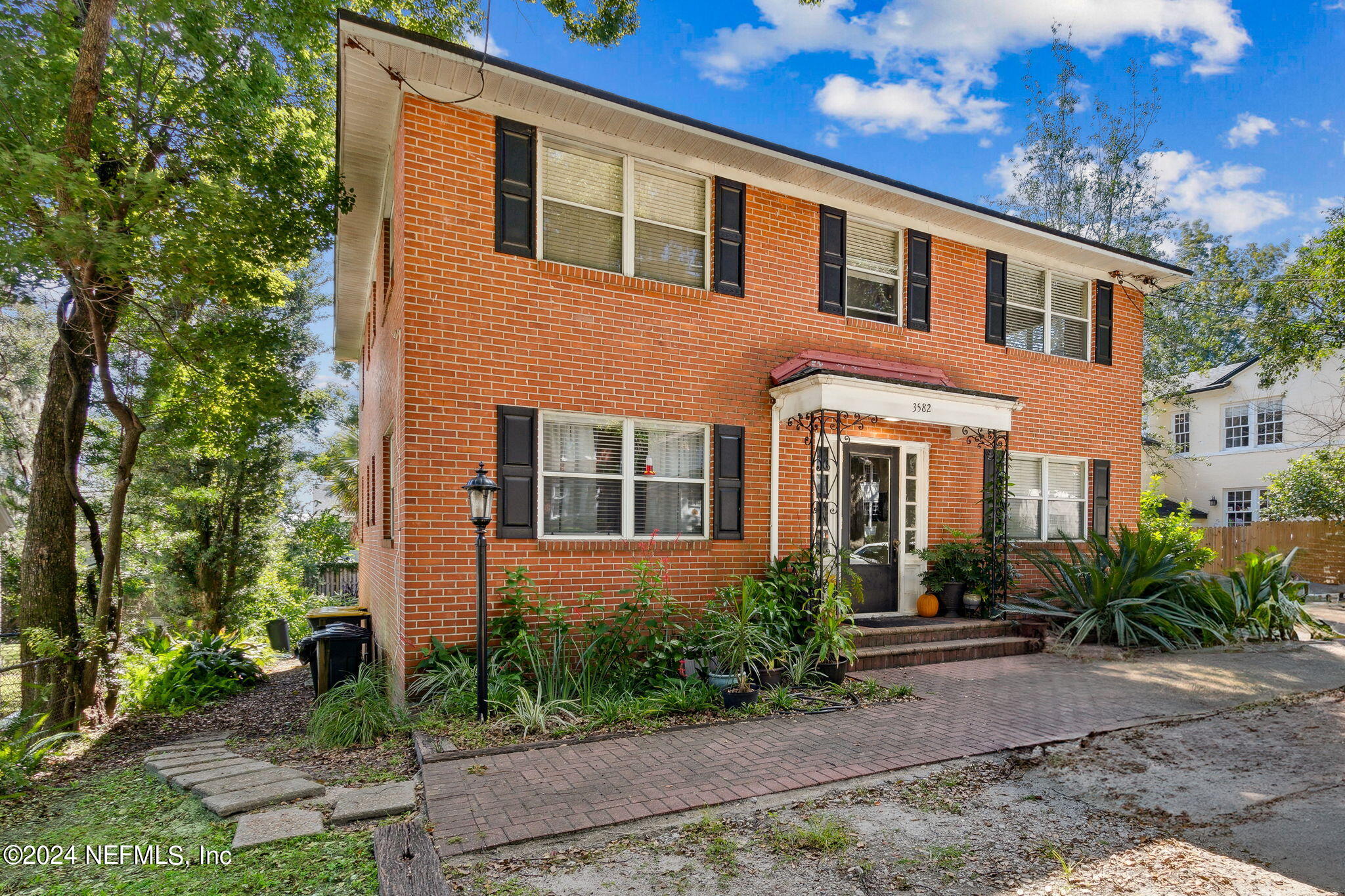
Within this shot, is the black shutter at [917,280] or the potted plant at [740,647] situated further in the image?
the black shutter at [917,280]

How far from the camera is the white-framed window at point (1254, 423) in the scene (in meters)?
21.6

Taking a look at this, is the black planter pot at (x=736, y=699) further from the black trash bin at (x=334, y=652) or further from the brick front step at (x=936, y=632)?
the black trash bin at (x=334, y=652)

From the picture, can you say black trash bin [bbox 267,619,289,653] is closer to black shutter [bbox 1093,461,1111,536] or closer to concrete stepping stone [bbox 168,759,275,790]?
concrete stepping stone [bbox 168,759,275,790]

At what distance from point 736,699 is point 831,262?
5.45 m

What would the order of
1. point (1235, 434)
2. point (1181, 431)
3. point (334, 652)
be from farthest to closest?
point (1181, 431), point (1235, 434), point (334, 652)

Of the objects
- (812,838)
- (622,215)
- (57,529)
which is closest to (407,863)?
(812,838)

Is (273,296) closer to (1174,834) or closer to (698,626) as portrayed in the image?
(698,626)

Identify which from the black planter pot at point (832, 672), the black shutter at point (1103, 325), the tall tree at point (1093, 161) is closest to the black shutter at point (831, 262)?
the black planter pot at point (832, 672)

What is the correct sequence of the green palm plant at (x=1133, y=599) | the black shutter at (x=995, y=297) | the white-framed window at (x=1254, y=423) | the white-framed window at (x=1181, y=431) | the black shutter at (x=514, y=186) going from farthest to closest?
the white-framed window at (x=1181, y=431)
the white-framed window at (x=1254, y=423)
the black shutter at (x=995, y=297)
the green palm plant at (x=1133, y=599)
the black shutter at (x=514, y=186)

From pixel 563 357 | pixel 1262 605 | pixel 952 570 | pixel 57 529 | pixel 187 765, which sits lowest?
pixel 187 765

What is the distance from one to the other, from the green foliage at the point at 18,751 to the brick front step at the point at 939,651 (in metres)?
7.42

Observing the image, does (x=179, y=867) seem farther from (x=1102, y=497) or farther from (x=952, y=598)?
(x=1102, y=497)

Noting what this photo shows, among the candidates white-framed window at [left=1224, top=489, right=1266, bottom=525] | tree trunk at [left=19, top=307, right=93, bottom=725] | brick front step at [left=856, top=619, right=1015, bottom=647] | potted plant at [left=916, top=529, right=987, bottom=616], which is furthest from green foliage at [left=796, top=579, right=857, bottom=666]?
white-framed window at [left=1224, top=489, right=1266, bottom=525]

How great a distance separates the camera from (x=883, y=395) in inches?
305
